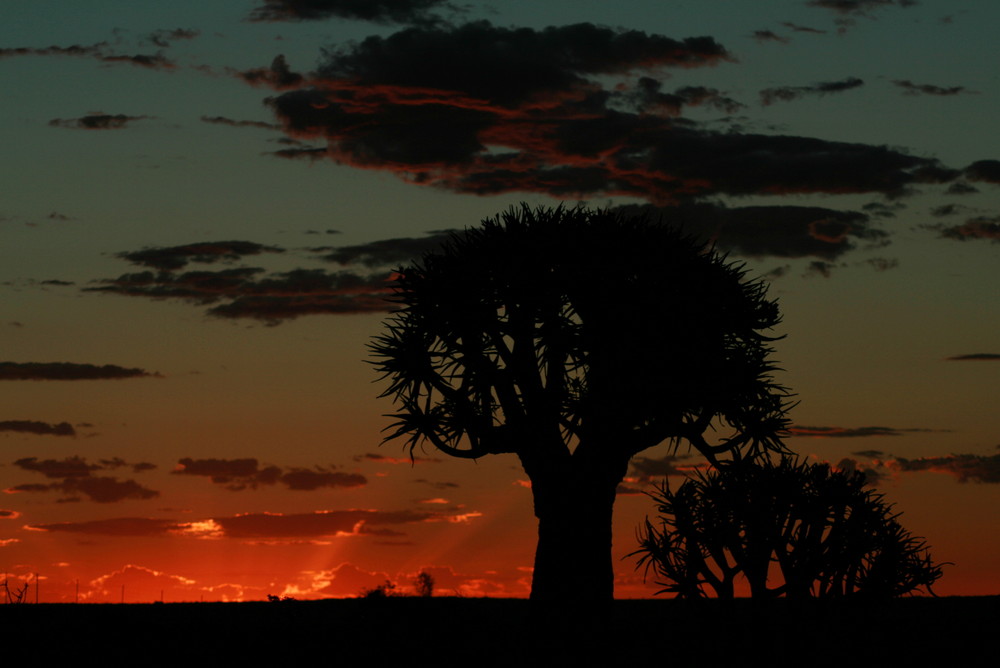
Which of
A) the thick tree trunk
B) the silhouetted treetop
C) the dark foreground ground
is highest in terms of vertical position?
the silhouetted treetop

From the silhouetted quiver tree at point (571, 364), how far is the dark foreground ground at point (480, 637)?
1355mm

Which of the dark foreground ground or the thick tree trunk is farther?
the thick tree trunk

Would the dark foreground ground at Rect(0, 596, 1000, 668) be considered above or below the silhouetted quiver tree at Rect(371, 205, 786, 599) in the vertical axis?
below

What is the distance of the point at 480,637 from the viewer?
26812 millimetres

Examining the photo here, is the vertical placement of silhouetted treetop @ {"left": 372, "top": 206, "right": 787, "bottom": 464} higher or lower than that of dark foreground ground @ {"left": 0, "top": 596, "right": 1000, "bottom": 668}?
higher

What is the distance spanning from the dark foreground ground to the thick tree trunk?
1.58 ft

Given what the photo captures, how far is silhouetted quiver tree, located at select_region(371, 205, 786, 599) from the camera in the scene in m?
25.8

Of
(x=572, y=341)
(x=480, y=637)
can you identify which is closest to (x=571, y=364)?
(x=572, y=341)

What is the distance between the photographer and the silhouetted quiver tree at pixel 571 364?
84.6 ft

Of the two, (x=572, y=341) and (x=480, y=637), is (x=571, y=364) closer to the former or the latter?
(x=572, y=341)

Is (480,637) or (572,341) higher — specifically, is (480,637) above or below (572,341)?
below

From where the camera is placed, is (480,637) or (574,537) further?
(480,637)

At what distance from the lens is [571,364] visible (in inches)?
1036

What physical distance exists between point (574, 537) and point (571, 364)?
383 centimetres
